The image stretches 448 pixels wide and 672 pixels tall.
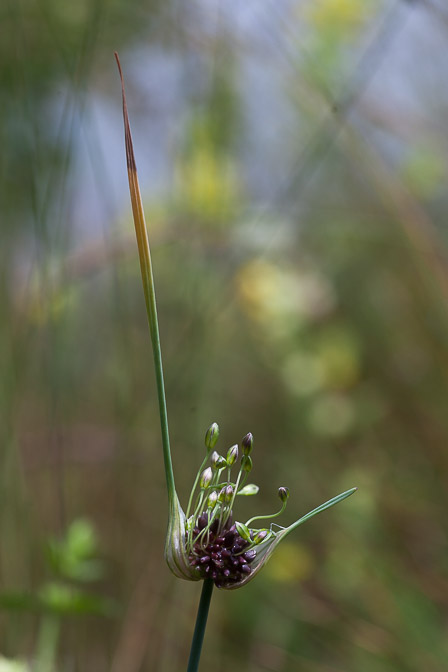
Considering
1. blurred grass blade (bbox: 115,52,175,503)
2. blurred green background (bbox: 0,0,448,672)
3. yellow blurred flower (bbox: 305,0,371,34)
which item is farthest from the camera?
yellow blurred flower (bbox: 305,0,371,34)

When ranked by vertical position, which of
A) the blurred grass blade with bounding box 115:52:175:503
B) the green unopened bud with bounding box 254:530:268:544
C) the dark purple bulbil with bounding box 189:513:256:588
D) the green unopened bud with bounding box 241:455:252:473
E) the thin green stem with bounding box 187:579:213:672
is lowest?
the thin green stem with bounding box 187:579:213:672

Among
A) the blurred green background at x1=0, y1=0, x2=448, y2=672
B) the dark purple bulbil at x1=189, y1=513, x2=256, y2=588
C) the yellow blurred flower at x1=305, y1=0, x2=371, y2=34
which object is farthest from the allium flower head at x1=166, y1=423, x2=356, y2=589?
the yellow blurred flower at x1=305, y1=0, x2=371, y2=34

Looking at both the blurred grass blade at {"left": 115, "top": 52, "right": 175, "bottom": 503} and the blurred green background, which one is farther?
the blurred green background

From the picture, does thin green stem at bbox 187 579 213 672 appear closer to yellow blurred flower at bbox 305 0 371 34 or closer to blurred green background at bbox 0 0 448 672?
blurred green background at bbox 0 0 448 672

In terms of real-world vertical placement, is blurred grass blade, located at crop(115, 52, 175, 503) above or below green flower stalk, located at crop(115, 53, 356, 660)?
above

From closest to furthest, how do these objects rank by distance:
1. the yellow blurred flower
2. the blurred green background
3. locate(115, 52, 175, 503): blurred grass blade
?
locate(115, 52, 175, 503): blurred grass blade < the blurred green background < the yellow blurred flower

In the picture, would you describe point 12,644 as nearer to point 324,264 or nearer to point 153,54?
point 153,54

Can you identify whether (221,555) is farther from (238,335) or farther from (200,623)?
(238,335)

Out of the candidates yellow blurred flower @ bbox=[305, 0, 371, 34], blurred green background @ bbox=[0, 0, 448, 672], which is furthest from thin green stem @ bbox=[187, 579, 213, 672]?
yellow blurred flower @ bbox=[305, 0, 371, 34]
